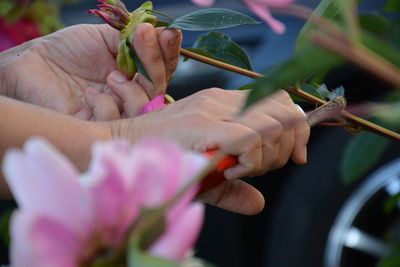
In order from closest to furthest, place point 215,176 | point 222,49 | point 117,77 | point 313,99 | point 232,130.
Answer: point 215,176, point 232,130, point 313,99, point 222,49, point 117,77

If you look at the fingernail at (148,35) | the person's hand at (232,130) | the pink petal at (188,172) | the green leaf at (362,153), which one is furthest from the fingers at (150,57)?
the pink petal at (188,172)

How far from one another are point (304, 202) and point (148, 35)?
7.07 ft

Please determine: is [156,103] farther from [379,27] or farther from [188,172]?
[188,172]

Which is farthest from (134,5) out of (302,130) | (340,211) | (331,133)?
(302,130)

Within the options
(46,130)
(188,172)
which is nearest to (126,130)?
(46,130)

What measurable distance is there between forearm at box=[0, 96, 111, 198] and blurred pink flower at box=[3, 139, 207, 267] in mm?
450

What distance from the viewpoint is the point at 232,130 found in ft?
3.02

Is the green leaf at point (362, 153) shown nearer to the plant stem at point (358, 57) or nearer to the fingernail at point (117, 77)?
the fingernail at point (117, 77)

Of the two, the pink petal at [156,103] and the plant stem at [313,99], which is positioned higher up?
the plant stem at [313,99]

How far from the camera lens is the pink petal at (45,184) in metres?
0.49

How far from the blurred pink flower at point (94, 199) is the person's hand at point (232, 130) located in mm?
342

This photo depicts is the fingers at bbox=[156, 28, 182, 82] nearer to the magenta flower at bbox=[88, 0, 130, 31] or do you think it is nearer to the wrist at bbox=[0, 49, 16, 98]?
the magenta flower at bbox=[88, 0, 130, 31]

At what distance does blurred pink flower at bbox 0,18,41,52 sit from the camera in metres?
1.97

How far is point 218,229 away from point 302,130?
7.53 ft
